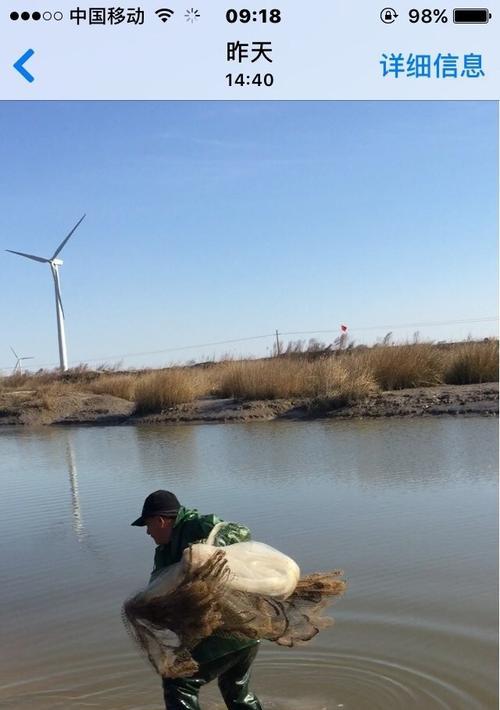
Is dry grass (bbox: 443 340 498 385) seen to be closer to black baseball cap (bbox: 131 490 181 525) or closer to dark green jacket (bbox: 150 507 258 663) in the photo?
dark green jacket (bbox: 150 507 258 663)

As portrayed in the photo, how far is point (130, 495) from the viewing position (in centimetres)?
1117

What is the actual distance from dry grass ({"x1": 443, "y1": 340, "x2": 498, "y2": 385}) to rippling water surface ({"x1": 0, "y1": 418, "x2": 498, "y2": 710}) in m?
5.53

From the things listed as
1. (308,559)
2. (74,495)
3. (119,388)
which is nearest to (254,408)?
(119,388)

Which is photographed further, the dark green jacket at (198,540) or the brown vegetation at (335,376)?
the brown vegetation at (335,376)

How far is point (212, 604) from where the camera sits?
393cm

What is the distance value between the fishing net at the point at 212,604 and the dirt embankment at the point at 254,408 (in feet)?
42.1

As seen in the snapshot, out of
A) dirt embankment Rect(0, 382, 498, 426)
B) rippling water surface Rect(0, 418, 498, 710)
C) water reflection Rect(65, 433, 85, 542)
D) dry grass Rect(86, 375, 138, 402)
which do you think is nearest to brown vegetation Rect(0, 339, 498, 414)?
dirt embankment Rect(0, 382, 498, 426)

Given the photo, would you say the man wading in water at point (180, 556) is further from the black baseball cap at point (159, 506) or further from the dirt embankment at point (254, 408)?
the dirt embankment at point (254, 408)

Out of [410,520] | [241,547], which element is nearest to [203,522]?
[241,547]

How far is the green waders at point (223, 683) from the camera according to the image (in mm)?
4152
